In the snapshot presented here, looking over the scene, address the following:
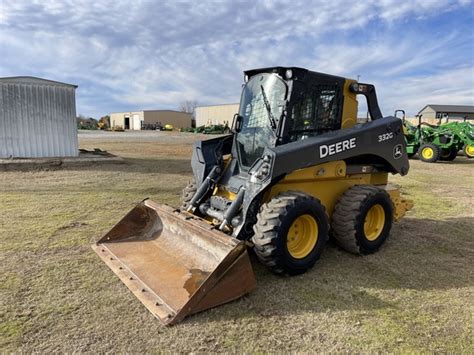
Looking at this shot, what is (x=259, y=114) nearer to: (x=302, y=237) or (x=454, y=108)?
(x=302, y=237)

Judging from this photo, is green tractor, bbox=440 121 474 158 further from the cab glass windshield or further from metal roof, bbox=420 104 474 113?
metal roof, bbox=420 104 474 113

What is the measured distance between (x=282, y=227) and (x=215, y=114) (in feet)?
195

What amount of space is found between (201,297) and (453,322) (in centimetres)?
230

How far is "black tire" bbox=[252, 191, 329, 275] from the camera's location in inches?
152

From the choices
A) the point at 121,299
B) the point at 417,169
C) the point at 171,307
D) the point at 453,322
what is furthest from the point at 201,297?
the point at 417,169

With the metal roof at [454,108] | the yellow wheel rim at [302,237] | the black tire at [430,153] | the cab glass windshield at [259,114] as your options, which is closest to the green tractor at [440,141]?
the black tire at [430,153]

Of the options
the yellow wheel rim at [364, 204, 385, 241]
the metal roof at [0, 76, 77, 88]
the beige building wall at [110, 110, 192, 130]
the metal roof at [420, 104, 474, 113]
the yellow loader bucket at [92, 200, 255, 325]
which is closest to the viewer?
the yellow loader bucket at [92, 200, 255, 325]

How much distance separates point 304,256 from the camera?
14.0ft

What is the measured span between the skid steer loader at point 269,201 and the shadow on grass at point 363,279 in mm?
167

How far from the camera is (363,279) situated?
14.0 feet

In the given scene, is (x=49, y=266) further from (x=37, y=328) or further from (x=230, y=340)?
(x=230, y=340)

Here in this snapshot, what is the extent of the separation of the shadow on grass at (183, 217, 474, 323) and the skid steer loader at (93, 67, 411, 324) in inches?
6.6

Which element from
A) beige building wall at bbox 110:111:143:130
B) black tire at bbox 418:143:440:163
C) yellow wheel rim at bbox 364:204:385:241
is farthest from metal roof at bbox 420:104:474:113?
yellow wheel rim at bbox 364:204:385:241

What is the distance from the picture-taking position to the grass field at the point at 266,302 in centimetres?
307
